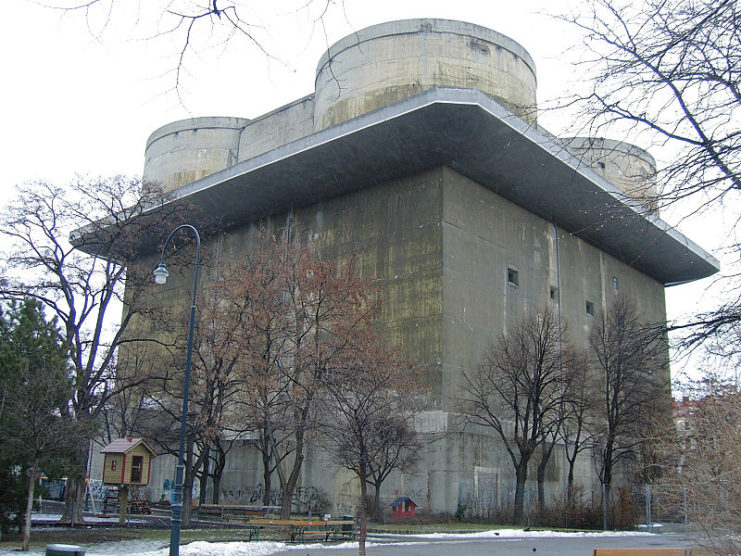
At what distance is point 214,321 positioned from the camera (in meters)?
29.8

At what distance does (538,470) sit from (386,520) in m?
8.77

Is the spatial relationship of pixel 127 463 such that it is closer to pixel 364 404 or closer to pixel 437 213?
pixel 364 404

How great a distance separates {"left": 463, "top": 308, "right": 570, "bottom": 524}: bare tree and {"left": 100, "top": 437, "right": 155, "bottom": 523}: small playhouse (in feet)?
50.4

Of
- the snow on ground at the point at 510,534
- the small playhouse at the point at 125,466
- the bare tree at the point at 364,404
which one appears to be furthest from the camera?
the small playhouse at the point at 125,466

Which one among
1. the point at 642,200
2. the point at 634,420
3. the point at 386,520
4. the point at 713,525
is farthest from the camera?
the point at 634,420

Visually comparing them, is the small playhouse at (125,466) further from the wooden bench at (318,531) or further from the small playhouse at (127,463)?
the wooden bench at (318,531)

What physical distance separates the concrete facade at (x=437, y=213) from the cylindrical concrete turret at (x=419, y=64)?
80mm

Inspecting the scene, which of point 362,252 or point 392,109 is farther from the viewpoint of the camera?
point 362,252

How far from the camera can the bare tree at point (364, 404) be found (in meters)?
18.9

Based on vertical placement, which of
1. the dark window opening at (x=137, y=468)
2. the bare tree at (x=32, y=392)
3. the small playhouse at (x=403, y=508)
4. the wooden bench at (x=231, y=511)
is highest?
the bare tree at (x=32, y=392)

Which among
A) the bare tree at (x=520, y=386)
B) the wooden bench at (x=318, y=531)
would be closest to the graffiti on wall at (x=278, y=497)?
the bare tree at (x=520, y=386)

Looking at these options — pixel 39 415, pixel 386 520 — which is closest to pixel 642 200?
pixel 39 415

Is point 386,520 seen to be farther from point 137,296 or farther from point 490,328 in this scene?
point 137,296

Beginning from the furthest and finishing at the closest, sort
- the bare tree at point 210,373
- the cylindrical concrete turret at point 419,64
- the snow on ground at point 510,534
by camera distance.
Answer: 1. the cylindrical concrete turret at point 419,64
2. the bare tree at point 210,373
3. the snow on ground at point 510,534
